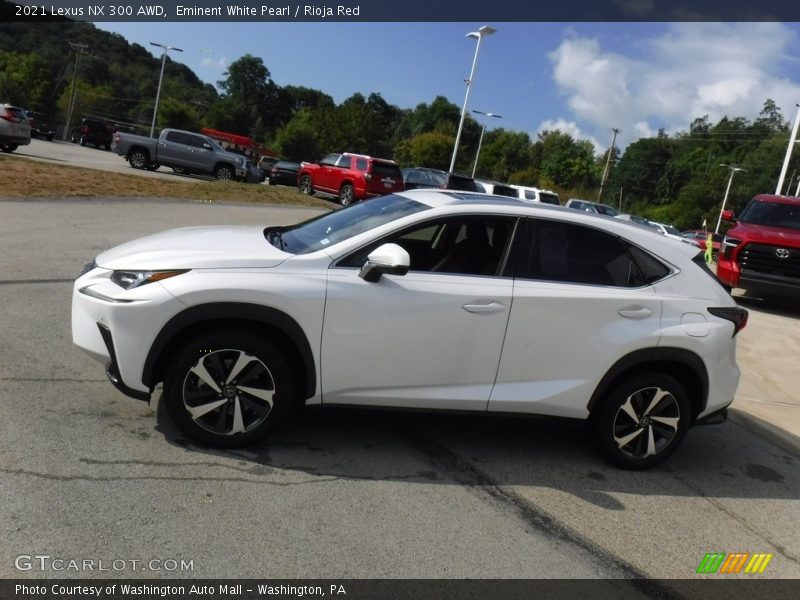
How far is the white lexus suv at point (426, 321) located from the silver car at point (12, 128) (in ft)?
69.2

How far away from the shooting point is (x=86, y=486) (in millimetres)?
3482

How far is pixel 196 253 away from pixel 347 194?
19.6 meters

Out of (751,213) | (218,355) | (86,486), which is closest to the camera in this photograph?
(86,486)

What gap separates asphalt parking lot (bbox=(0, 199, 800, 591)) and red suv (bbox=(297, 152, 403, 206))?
1743 centimetres

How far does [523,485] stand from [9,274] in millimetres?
6002

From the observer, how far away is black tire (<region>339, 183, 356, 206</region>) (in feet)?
76.1

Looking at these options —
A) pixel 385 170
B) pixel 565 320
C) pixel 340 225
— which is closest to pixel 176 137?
pixel 385 170

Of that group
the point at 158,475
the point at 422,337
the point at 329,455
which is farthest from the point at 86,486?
the point at 422,337

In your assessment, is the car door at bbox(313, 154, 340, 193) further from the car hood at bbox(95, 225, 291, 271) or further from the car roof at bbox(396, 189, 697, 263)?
the car hood at bbox(95, 225, 291, 271)

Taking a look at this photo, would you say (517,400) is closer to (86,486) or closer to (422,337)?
Answer: (422,337)

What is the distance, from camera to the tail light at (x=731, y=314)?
4613mm

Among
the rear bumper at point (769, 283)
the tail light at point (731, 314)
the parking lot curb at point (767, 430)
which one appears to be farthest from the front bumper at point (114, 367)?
the rear bumper at point (769, 283)

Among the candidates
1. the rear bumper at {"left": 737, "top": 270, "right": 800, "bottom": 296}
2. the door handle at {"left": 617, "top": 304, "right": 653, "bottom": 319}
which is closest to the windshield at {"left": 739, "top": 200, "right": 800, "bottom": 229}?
the rear bumper at {"left": 737, "top": 270, "right": 800, "bottom": 296}

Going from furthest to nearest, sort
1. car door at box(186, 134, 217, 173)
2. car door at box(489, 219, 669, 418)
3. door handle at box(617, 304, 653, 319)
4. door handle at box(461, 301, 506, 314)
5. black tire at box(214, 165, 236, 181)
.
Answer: black tire at box(214, 165, 236, 181) → car door at box(186, 134, 217, 173) → door handle at box(617, 304, 653, 319) → car door at box(489, 219, 669, 418) → door handle at box(461, 301, 506, 314)
